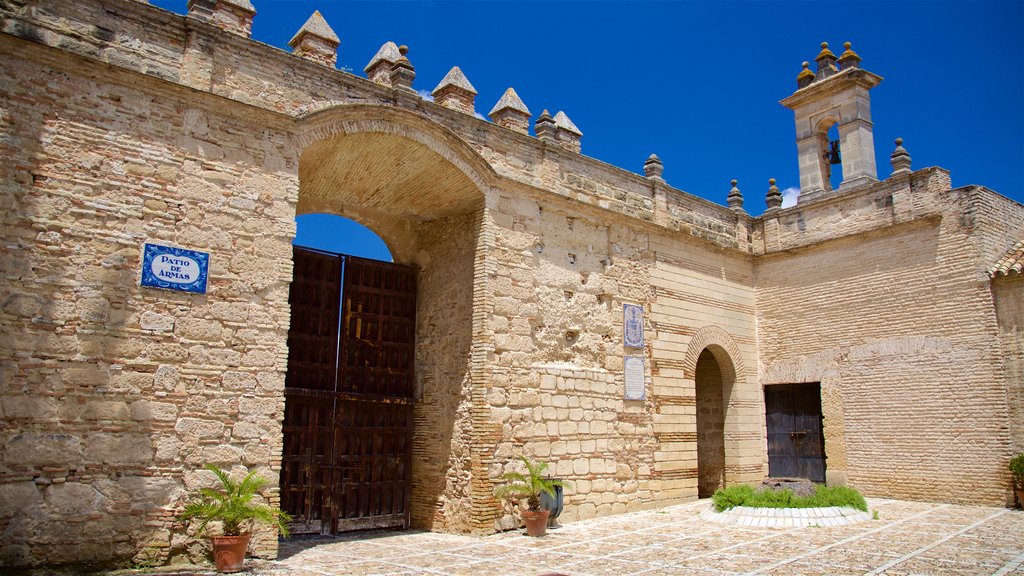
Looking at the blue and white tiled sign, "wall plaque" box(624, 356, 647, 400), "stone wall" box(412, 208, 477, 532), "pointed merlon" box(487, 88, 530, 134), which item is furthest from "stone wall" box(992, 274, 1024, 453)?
the blue and white tiled sign

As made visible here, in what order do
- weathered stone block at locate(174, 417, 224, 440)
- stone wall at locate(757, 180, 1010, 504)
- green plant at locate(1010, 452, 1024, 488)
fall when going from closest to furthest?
weathered stone block at locate(174, 417, 224, 440), green plant at locate(1010, 452, 1024, 488), stone wall at locate(757, 180, 1010, 504)

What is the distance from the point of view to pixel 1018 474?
1132cm

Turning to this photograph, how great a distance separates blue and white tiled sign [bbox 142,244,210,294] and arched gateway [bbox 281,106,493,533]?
222cm

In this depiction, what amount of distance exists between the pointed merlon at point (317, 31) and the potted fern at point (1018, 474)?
1189cm

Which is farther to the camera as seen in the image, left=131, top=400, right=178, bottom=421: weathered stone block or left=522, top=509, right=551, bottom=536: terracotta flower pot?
left=522, top=509, right=551, bottom=536: terracotta flower pot

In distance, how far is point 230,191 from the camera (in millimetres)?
8352

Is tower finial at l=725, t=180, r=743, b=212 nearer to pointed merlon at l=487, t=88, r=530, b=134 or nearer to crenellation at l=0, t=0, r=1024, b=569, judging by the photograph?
crenellation at l=0, t=0, r=1024, b=569

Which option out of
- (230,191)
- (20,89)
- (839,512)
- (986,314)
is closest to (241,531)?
(230,191)

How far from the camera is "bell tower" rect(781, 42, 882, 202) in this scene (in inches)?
574

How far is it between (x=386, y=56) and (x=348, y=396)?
4.87 m

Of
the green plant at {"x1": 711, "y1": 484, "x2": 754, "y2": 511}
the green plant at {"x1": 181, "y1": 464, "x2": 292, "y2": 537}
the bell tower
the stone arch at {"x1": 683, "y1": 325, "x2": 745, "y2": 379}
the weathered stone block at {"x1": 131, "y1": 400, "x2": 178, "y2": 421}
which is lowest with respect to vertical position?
the green plant at {"x1": 711, "y1": 484, "x2": 754, "y2": 511}

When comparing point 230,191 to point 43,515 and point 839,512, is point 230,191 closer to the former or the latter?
point 43,515

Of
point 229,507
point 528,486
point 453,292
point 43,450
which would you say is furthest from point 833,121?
point 43,450

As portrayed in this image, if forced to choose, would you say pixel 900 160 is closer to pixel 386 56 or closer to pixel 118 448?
pixel 386 56
